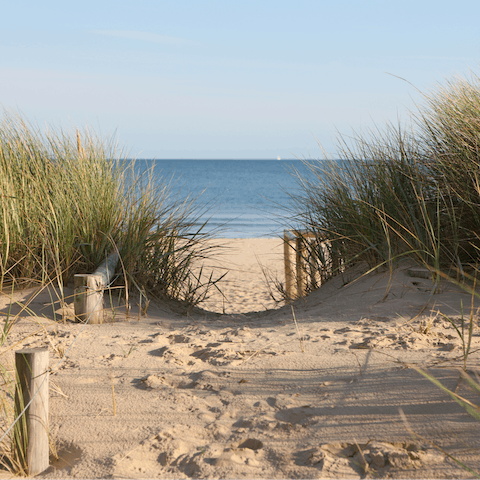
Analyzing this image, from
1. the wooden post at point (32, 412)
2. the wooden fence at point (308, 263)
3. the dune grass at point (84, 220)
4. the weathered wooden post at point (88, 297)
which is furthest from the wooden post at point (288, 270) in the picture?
the wooden post at point (32, 412)

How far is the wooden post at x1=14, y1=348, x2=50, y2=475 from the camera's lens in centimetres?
176

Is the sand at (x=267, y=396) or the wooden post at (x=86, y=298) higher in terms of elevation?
the wooden post at (x=86, y=298)

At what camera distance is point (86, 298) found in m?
3.40

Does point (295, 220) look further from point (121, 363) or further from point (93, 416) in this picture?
point (93, 416)

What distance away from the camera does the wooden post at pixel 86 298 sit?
3404 mm

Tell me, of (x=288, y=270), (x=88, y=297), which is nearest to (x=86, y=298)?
(x=88, y=297)

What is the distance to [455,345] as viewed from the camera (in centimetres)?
264

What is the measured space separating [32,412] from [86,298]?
1.68m

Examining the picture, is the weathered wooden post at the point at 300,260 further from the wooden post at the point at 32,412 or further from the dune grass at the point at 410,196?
the wooden post at the point at 32,412

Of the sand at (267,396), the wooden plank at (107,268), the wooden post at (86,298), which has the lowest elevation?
the sand at (267,396)

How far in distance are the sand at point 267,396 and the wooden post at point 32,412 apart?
8cm

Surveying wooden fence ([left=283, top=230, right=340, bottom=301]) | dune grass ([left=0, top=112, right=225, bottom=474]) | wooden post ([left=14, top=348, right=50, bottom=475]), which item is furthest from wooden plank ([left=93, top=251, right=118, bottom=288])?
wooden post ([left=14, top=348, right=50, bottom=475])

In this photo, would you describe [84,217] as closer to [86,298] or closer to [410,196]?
[86,298]

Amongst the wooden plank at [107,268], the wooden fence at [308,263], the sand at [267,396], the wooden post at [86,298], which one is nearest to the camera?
the sand at [267,396]
